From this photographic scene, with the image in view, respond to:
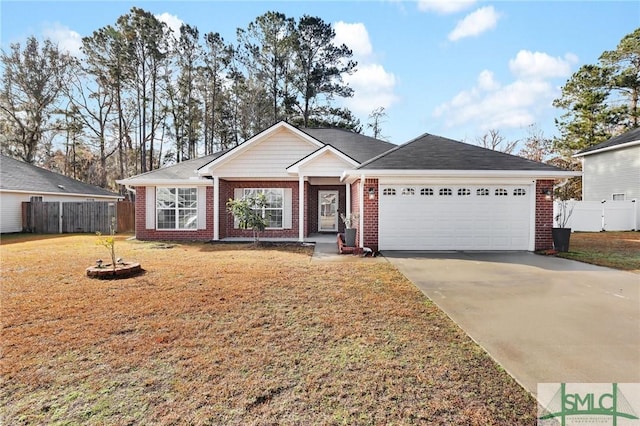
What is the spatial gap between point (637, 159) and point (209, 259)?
23.7 meters

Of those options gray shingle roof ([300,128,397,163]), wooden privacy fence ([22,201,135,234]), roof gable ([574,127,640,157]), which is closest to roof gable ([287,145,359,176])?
gray shingle roof ([300,128,397,163])

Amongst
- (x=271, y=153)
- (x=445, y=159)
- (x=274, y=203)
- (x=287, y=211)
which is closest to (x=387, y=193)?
(x=445, y=159)

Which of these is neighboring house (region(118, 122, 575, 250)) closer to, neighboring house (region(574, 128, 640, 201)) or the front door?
the front door

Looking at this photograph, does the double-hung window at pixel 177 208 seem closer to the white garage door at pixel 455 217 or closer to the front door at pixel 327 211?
the front door at pixel 327 211

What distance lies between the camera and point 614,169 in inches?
788

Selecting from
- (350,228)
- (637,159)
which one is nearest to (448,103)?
(637,159)

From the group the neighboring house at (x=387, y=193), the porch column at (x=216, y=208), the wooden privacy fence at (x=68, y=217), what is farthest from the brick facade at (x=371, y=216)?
the wooden privacy fence at (x=68, y=217)

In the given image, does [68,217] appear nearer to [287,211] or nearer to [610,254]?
[287,211]

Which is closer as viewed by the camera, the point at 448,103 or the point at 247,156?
the point at 247,156

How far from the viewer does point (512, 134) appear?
1293 inches

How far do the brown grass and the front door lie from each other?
10186 mm

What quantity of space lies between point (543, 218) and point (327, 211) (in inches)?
365

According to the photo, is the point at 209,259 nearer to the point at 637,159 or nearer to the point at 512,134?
the point at 637,159

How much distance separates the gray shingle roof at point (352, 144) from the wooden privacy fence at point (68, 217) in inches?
505
